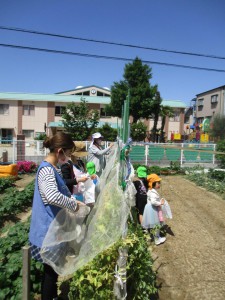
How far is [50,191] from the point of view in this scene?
2.32m

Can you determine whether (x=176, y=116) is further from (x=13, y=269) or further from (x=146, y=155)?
(x=13, y=269)

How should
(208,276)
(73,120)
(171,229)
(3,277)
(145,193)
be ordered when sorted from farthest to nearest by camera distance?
(73,120) → (171,229) → (145,193) → (208,276) → (3,277)

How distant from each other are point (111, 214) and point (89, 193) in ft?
6.71

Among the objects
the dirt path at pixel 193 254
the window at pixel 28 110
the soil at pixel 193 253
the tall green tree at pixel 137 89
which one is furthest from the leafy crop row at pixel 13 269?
the window at pixel 28 110

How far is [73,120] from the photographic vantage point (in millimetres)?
19781

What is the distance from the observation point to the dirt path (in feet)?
11.3

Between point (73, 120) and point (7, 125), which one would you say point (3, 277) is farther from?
point (7, 125)

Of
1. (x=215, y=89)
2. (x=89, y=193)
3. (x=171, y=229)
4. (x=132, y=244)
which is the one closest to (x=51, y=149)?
(x=132, y=244)

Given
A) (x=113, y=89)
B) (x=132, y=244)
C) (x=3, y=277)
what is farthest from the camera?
(x=113, y=89)

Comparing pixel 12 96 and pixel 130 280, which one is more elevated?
pixel 12 96

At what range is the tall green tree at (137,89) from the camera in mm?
24562

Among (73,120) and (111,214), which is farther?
(73,120)

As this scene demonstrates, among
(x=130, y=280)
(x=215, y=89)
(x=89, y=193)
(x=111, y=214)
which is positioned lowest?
(x=130, y=280)

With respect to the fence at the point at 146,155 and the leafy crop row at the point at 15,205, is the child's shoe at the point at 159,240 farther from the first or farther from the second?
the fence at the point at 146,155
